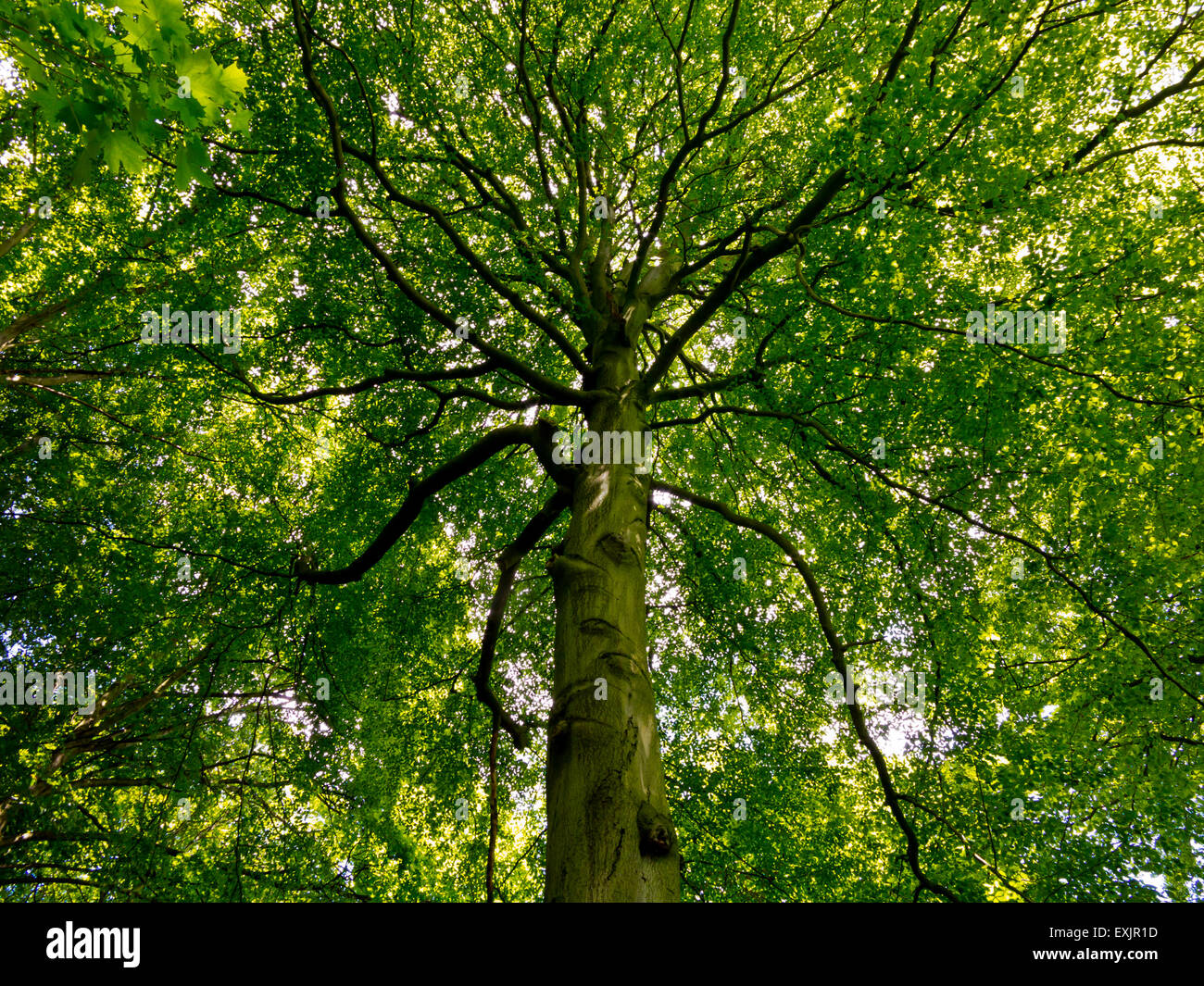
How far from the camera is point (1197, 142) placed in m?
5.47

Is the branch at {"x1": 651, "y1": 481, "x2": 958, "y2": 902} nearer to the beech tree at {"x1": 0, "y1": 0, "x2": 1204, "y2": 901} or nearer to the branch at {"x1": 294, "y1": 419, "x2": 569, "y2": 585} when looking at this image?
the beech tree at {"x1": 0, "y1": 0, "x2": 1204, "y2": 901}

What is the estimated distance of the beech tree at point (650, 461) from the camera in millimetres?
4180

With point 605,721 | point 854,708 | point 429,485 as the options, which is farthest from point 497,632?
point 854,708

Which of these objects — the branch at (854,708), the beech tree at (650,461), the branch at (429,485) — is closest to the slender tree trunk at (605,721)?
the beech tree at (650,461)

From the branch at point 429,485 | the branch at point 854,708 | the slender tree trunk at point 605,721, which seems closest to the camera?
the slender tree trunk at point 605,721

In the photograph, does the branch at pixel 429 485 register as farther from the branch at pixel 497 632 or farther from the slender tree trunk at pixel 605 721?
the branch at pixel 497 632

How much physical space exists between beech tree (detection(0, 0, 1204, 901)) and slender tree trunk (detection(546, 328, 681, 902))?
0.07ft

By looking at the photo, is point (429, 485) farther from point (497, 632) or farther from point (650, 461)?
point (650, 461)

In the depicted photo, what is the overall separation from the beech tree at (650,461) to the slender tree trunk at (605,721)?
0.02 m

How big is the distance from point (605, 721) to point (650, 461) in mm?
3064

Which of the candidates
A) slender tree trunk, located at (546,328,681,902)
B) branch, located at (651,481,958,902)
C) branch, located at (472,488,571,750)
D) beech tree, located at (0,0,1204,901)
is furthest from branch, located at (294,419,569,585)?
branch, located at (651,481,958,902)

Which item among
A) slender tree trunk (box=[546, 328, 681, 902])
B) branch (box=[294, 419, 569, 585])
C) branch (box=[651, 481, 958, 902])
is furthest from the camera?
branch (box=[294, 419, 569, 585])

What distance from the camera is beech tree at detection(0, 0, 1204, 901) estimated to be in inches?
165
